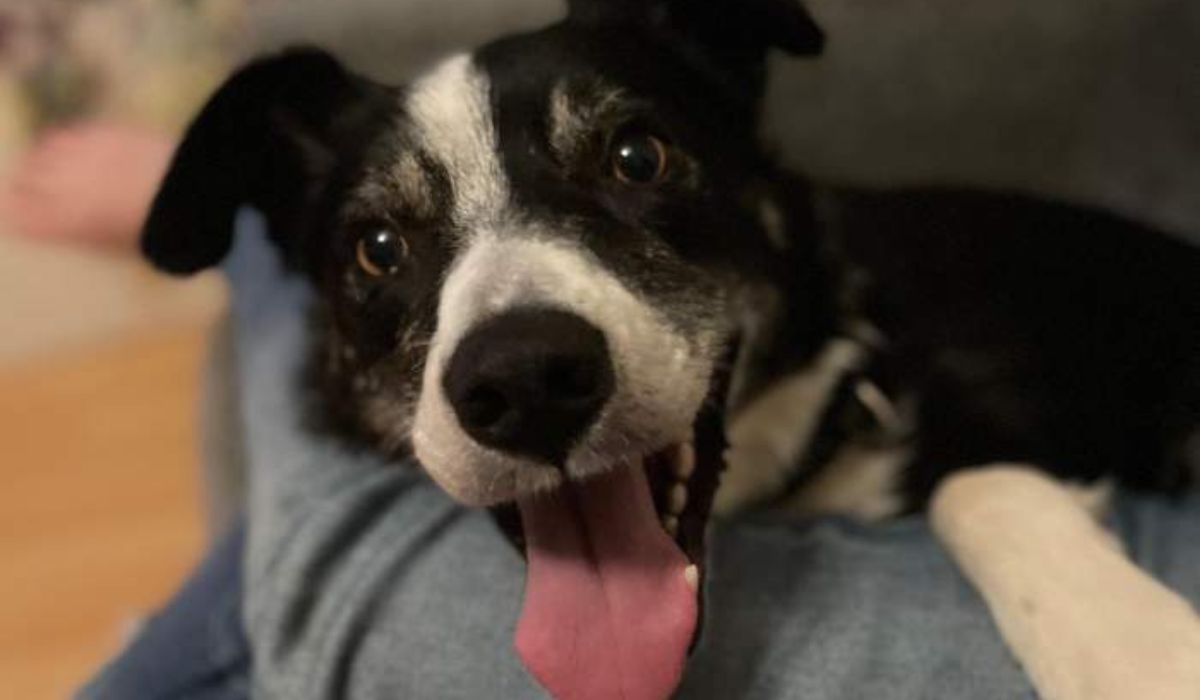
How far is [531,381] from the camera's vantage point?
3.37 feet

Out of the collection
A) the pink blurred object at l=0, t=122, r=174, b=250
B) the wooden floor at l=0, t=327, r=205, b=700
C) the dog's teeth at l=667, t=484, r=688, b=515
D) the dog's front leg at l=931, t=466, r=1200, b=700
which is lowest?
the wooden floor at l=0, t=327, r=205, b=700

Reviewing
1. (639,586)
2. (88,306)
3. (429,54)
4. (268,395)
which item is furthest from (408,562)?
(88,306)

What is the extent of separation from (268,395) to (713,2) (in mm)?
830

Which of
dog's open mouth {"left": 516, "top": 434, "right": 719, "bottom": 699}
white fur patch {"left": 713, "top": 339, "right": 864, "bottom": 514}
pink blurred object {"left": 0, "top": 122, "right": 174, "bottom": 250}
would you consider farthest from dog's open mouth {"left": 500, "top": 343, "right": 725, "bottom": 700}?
pink blurred object {"left": 0, "top": 122, "right": 174, "bottom": 250}

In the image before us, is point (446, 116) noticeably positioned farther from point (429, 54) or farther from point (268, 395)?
point (429, 54)

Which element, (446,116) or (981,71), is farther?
(981,71)

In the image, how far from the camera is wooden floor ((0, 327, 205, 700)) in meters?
2.41

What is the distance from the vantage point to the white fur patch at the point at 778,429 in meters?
1.48

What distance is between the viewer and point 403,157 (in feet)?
4.41

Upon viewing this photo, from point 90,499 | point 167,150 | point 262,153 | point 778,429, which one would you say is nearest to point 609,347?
point 778,429

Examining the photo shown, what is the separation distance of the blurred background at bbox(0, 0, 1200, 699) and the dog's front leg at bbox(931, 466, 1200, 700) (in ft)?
2.20

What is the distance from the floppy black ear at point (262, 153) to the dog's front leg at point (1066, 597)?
32.5 inches

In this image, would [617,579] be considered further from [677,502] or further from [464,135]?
[464,135]

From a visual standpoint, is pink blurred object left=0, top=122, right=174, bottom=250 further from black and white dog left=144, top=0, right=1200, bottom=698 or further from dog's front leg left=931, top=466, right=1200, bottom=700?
dog's front leg left=931, top=466, right=1200, bottom=700
